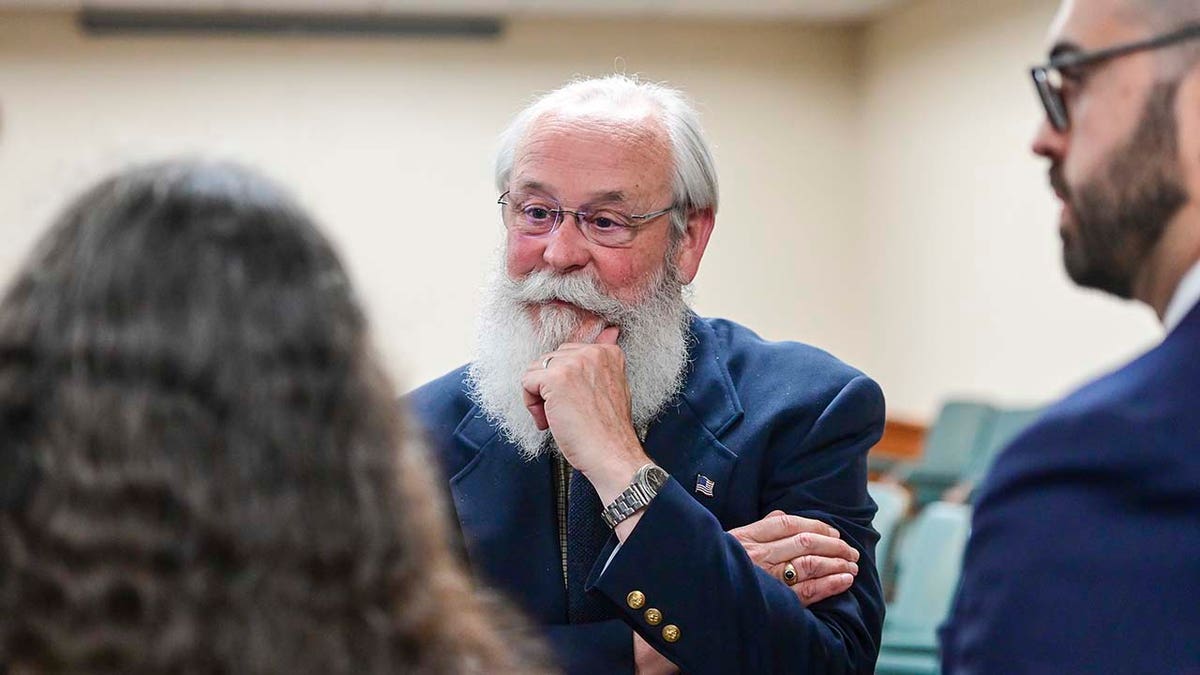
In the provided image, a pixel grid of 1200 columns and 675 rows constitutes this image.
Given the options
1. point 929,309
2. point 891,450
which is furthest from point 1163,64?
point 929,309

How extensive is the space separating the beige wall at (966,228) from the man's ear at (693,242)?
22.3 feet

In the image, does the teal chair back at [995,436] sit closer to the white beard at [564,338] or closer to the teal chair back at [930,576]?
the teal chair back at [930,576]

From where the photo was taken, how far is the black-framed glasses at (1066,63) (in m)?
1.33

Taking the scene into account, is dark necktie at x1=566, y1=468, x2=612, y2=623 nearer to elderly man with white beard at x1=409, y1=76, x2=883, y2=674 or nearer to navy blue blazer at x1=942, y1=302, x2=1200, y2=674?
elderly man with white beard at x1=409, y1=76, x2=883, y2=674

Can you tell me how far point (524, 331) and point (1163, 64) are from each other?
126 cm

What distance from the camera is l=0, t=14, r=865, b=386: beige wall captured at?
11477mm

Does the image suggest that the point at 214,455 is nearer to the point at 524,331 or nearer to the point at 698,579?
the point at 698,579

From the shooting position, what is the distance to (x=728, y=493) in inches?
88.8

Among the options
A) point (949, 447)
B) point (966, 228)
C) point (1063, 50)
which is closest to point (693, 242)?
point (1063, 50)

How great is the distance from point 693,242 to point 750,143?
33.5 ft

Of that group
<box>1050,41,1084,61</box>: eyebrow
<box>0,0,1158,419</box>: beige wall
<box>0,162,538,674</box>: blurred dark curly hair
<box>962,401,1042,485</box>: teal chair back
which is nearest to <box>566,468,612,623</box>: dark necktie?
<box>1050,41,1084,61</box>: eyebrow

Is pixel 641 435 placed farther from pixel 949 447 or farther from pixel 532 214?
pixel 949 447

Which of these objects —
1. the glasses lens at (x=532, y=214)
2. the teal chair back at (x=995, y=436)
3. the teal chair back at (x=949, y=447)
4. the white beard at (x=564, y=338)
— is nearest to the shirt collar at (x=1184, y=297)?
the white beard at (x=564, y=338)

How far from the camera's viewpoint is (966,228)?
11.0m
